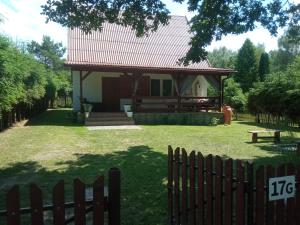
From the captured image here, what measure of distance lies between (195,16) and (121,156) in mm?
5276

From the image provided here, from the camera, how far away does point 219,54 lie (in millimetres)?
112312

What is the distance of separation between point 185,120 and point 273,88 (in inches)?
337

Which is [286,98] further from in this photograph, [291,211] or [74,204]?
[74,204]

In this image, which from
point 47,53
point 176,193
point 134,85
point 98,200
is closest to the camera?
point 98,200

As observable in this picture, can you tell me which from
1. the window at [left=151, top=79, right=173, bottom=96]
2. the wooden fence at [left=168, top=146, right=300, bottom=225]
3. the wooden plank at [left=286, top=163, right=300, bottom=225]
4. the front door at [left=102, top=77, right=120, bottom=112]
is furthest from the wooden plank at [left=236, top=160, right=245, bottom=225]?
the window at [left=151, top=79, right=173, bottom=96]

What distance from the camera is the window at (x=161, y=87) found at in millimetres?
25547

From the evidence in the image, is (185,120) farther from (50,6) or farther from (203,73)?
(50,6)

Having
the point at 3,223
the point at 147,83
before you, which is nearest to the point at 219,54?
the point at 147,83

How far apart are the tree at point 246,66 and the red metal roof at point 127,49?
18.5 metres

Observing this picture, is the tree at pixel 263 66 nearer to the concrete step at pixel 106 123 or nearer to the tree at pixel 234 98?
the tree at pixel 234 98

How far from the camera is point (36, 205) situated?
2.93m

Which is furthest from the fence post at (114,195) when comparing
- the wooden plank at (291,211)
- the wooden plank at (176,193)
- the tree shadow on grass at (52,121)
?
the tree shadow on grass at (52,121)

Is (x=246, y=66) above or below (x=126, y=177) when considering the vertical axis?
above

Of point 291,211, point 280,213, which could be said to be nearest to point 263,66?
point 291,211
